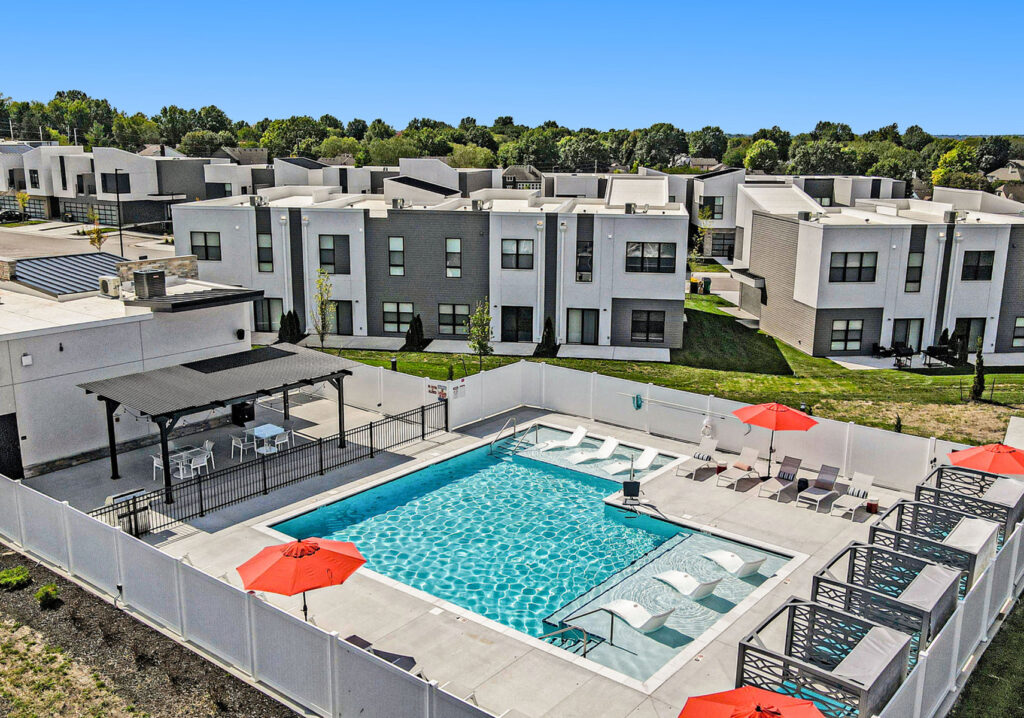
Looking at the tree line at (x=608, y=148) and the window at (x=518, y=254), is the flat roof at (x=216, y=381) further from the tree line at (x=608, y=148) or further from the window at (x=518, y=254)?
the tree line at (x=608, y=148)

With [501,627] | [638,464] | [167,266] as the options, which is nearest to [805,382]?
[638,464]

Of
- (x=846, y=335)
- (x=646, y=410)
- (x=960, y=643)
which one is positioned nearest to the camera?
(x=960, y=643)

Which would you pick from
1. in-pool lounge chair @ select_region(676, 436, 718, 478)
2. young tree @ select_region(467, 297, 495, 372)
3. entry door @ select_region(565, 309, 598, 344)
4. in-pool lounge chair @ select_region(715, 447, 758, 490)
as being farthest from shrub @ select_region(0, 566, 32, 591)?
entry door @ select_region(565, 309, 598, 344)

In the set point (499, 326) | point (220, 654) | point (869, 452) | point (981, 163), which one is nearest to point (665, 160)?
point (981, 163)

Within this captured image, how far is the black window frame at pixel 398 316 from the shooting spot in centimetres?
4131

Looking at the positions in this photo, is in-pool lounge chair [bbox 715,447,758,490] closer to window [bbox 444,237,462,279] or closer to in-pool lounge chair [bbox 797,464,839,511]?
in-pool lounge chair [bbox 797,464,839,511]

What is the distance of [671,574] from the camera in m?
18.5

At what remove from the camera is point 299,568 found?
48.0ft

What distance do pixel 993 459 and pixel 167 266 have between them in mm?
26753

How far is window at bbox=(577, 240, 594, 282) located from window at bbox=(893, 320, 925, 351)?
48.3 feet

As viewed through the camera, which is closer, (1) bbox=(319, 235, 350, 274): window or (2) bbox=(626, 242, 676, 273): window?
(2) bbox=(626, 242, 676, 273): window

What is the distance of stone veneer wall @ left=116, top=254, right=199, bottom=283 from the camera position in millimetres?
28516

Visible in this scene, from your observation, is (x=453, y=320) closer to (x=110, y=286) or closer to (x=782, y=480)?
(x=110, y=286)

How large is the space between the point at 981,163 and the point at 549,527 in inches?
6519
